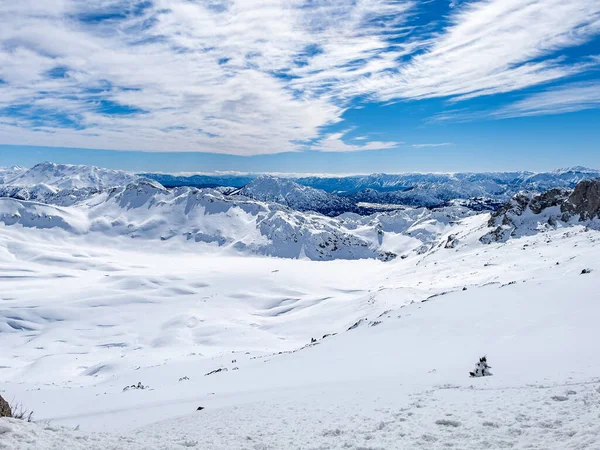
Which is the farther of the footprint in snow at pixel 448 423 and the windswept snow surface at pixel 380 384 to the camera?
the footprint in snow at pixel 448 423

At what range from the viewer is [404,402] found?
12547 mm

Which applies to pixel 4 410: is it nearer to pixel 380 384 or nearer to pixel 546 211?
pixel 380 384

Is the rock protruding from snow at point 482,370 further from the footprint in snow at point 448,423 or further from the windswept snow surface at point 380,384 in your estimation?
the footprint in snow at point 448,423

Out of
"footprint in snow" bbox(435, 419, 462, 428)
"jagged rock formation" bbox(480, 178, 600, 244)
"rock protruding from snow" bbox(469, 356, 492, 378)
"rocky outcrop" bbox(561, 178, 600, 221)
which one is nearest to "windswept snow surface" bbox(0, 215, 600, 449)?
"footprint in snow" bbox(435, 419, 462, 428)

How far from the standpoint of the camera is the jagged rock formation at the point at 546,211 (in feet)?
302

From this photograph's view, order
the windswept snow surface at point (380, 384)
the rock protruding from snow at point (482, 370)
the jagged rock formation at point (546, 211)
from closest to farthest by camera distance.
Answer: the windswept snow surface at point (380, 384) → the rock protruding from snow at point (482, 370) → the jagged rock formation at point (546, 211)

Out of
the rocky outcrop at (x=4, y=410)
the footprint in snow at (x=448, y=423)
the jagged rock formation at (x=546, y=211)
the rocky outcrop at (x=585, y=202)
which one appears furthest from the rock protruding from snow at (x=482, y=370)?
the rocky outcrop at (x=585, y=202)

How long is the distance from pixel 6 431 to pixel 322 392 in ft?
36.3

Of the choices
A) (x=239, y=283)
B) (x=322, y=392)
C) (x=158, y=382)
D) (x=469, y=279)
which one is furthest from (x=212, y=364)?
(x=239, y=283)

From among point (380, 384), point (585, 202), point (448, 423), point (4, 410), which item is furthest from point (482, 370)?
point (585, 202)

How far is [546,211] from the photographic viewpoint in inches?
4080

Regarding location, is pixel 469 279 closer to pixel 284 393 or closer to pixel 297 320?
pixel 297 320

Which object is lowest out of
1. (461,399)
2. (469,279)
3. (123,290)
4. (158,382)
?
(123,290)

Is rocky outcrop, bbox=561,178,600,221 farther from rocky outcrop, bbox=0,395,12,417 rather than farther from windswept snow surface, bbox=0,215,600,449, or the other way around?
rocky outcrop, bbox=0,395,12,417
